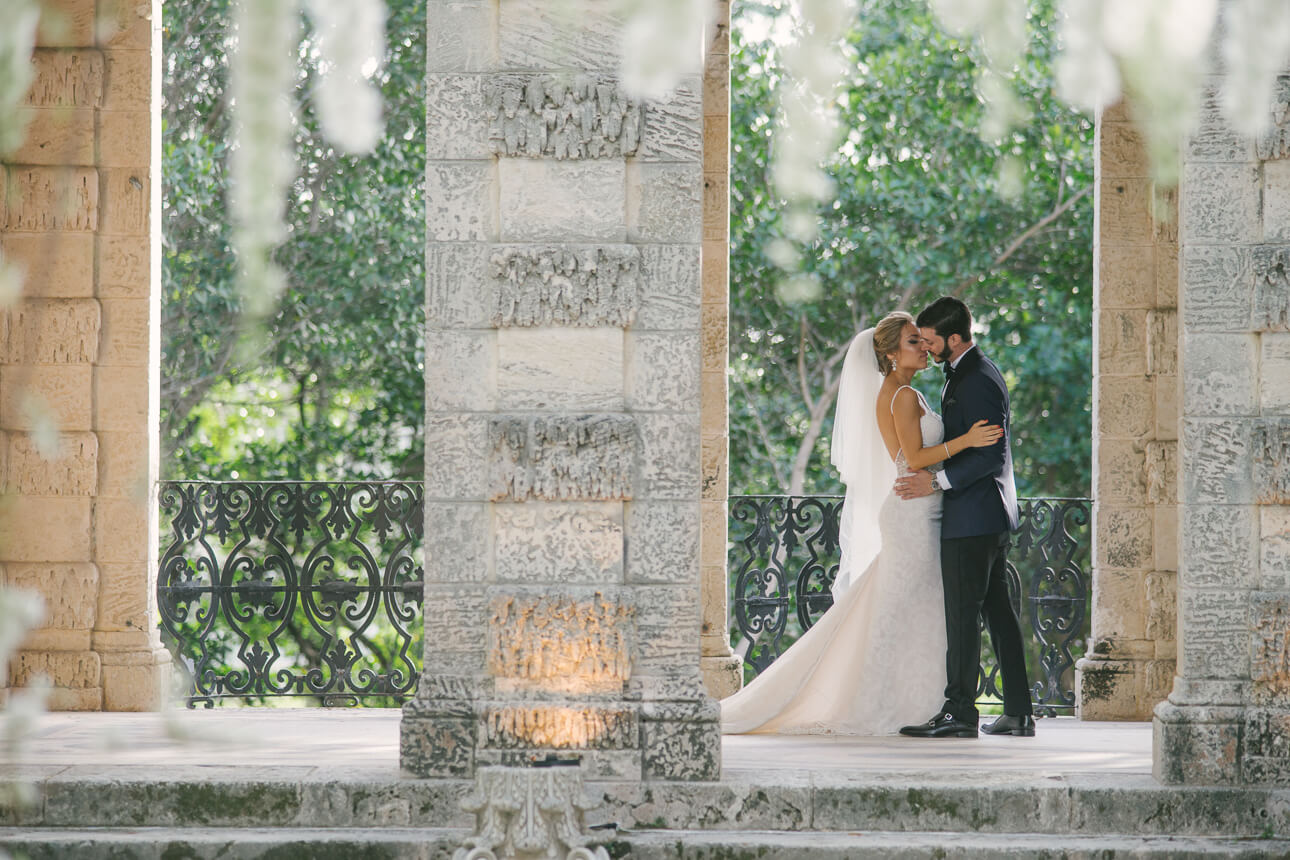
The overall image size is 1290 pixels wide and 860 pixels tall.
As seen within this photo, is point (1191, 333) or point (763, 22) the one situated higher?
point (763, 22)

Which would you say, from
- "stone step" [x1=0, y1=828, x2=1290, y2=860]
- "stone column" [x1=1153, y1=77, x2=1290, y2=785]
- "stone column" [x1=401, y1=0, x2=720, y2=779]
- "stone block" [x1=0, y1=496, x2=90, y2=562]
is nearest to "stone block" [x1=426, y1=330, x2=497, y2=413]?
"stone column" [x1=401, y1=0, x2=720, y2=779]

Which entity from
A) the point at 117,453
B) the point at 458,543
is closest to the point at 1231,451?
the point at 458,543

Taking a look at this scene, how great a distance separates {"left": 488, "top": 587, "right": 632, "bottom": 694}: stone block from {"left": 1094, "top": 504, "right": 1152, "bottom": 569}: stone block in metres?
3.56

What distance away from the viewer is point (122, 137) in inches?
307

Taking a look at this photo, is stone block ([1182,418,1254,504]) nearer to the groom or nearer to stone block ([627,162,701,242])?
the groom

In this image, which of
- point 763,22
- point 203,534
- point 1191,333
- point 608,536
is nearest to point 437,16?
point 608,536

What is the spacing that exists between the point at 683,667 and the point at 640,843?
669mm

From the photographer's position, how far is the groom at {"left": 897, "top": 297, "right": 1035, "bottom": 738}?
667 centimetres

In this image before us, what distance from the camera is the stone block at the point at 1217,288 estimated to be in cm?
548

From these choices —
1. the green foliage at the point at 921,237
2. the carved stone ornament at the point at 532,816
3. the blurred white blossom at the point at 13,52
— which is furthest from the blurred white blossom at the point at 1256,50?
the green foliage at the point at 921,237

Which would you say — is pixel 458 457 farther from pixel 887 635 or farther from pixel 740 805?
pixel 887 635

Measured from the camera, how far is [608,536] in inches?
218

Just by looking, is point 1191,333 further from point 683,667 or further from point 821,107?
point 821,107

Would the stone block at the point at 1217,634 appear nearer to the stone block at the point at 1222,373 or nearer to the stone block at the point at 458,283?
the stone block at the point at 1222,373
